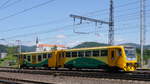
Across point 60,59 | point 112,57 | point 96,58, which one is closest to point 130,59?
point 112,57

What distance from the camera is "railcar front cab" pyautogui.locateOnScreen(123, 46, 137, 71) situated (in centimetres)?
2761

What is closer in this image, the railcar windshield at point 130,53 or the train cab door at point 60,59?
the railcar windshield at point 130,53

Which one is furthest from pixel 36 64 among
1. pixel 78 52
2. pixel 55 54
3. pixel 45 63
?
pixel 78 52

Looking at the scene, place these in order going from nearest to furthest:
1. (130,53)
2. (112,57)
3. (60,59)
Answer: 1. (112,57)
2. (130,53)
3. (60,59)

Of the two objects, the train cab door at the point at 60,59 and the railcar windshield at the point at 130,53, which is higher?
the railcar windshield at the point at 130,53

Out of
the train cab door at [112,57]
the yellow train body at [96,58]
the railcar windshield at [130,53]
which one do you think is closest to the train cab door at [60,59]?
the yellow train body at [96,58]

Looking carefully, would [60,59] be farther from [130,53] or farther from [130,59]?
[130,59]

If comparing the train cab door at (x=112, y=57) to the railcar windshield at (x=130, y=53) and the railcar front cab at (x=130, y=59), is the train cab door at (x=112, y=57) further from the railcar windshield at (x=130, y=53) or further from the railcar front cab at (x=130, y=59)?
the railcar windshield at (x=130, y=53)

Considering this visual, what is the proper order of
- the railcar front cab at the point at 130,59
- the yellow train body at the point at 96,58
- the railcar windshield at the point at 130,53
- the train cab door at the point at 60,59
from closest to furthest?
the railcar front cab at the point at 130,59, the yellow train body at the point at 96,58, the railcar windshield at the point at 130,53, the train cab door at the point at 60,59

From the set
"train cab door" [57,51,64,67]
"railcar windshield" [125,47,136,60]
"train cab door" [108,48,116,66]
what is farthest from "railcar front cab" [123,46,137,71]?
"train cab door" [57,51,64,67]

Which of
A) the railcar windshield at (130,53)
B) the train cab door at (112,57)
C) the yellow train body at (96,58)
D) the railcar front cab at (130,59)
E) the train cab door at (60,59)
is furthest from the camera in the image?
the train cab door at (60,59)

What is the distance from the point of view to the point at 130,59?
92.3 feet

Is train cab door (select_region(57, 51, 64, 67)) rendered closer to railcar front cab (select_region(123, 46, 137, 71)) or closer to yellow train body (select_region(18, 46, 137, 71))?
yellow train body (select_region(18, 46, 137, 71))

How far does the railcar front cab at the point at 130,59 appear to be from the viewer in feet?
90.6
